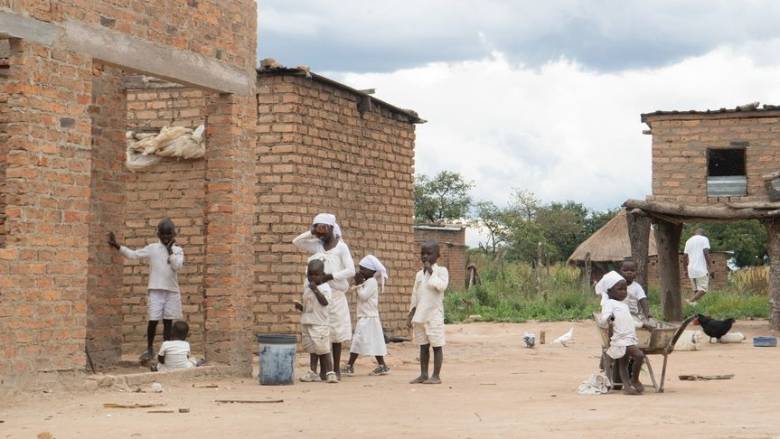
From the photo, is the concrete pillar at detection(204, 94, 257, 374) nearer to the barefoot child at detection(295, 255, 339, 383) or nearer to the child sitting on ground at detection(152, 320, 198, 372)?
the child sitting on ground at detection(152, 320, 198, 372)

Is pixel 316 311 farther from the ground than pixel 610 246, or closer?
closer

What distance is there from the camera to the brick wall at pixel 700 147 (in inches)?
910

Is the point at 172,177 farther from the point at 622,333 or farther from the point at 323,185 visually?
the point at 622,333

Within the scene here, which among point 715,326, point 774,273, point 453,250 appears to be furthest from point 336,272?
point 453,250

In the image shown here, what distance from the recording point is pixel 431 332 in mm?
10695

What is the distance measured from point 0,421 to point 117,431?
3.56 ft

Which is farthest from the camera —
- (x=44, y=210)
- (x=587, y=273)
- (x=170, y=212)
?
(x=587, y=273)

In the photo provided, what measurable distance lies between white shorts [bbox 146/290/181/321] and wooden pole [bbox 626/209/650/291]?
10109 millimetres

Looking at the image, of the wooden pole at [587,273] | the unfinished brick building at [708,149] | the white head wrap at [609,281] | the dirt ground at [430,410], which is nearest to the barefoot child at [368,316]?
the dirt ground at [430,410]

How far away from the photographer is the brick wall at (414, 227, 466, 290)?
3422 cm

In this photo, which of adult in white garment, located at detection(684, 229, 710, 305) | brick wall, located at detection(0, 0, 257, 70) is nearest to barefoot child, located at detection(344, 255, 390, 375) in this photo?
brick wall, located at detection(0, 0, 257, 70)

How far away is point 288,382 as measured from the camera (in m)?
10.9

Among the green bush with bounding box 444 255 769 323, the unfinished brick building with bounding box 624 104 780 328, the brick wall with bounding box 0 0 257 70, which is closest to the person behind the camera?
→ the brick wall with bounding box 0 0 257 70

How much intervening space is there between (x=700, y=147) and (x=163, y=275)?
14652 millimetres
